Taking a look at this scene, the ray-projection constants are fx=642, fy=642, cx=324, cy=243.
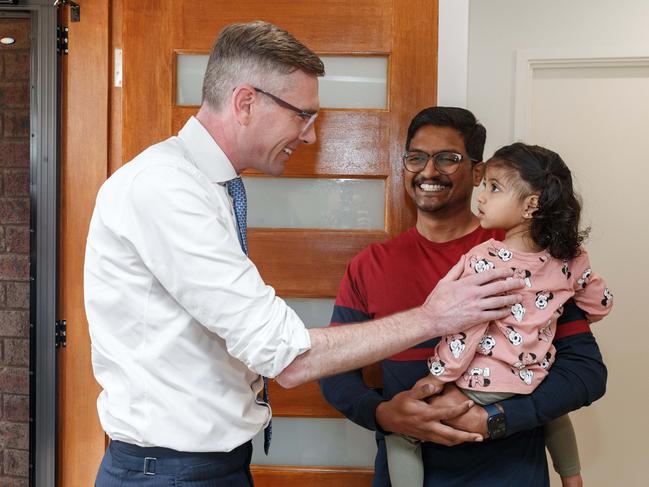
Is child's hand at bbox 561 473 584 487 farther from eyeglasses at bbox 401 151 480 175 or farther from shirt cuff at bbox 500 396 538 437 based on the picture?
eyeglasses at bbox 401 151 480 175

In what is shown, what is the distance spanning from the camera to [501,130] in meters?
3.06

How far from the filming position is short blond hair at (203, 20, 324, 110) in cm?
126

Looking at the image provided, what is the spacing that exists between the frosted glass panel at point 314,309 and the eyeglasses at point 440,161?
522mm

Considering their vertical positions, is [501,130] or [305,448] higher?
[501,130]

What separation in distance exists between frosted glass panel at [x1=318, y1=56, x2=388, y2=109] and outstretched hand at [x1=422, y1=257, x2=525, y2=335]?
848mm

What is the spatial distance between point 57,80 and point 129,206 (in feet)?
4.29

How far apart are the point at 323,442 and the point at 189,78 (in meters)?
1.20

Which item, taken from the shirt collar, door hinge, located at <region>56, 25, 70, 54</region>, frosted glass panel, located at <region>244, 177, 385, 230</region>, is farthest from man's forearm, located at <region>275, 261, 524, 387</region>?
door hinge, located at <region>56, 25, 70, 54</region>

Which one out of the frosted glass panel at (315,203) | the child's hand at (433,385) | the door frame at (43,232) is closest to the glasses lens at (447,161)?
the frosted glass panel at (315,203)

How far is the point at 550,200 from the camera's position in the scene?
1.39 m

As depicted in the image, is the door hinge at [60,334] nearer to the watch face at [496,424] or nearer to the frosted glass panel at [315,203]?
the frosted glass panel at [315,203]

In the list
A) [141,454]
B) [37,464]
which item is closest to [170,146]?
[141,454]

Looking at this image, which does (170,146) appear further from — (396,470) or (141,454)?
(396,470)

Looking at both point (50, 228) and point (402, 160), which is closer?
point (402, 160)
